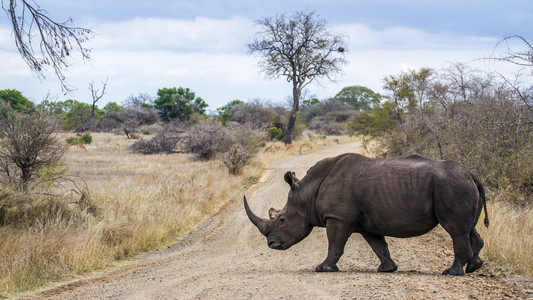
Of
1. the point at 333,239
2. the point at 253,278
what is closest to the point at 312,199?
the point at 333,239

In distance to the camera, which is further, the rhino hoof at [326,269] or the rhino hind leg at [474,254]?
the rhino hoof at [326,269]

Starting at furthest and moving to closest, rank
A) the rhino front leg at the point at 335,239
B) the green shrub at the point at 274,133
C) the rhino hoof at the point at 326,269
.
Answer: the green shrub at the point at 274,133 < the rhino hoof at the point at 326,269 < the rhino front leg at the point at 335,239

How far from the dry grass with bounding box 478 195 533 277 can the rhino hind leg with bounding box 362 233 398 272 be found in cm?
145

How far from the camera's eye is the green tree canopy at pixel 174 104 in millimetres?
65125

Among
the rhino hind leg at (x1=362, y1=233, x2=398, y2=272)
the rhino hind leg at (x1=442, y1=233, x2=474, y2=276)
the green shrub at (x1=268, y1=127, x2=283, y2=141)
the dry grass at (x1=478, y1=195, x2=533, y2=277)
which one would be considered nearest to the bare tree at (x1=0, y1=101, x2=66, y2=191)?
the rhino hind leg at (x1=362, y1=233, x2=398, y2=272)

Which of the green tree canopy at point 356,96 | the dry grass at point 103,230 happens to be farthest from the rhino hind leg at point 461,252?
the green tree canopy at point 356,96

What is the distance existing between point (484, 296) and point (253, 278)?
9.03 ft

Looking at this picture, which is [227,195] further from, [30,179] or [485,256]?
[485,256]

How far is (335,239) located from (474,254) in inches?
69.3

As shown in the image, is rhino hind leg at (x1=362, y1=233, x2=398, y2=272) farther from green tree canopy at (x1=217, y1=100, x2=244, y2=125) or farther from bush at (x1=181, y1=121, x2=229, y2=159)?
green tree canopy at (x1=217, y1=100, x2=244, y2=125)

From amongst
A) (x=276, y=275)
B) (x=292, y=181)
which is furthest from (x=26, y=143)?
(x=276, y=275)

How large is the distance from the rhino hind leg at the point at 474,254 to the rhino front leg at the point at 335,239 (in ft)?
5.05

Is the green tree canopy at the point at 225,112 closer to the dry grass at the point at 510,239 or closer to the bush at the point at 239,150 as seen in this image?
the bush at the point at 239,150

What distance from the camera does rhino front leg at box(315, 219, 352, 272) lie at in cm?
671
